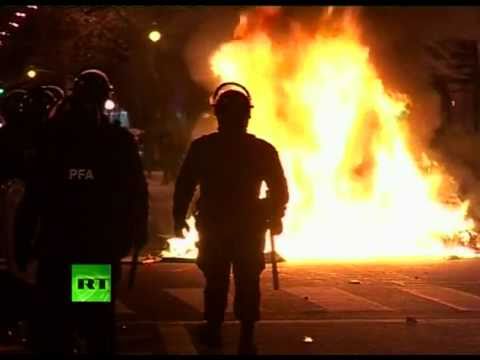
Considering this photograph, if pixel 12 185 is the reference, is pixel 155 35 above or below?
above

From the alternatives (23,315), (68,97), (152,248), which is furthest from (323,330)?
(152,248)

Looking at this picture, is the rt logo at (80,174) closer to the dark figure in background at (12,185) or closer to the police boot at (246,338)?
the dark figure in background at (12,185)

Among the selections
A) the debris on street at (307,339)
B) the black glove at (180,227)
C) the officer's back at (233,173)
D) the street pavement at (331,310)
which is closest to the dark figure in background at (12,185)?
the street pavement at (331,310)

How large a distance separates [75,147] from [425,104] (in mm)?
12708

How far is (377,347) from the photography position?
899cm

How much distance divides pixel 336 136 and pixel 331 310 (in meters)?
6.88

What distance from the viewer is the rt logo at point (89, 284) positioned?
6223mm

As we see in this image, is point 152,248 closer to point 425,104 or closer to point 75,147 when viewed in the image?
point 425,104

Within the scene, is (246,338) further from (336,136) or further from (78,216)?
(336,136)

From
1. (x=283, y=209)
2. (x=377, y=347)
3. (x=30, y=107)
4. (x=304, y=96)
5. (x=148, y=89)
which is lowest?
(x=377, y=347)

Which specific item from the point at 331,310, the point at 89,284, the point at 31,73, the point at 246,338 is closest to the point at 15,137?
the point at 246,338

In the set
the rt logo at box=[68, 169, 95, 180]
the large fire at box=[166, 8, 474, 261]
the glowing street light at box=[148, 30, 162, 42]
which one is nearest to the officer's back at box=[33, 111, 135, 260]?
the rt logo at box=[68, 169, 95, 180]

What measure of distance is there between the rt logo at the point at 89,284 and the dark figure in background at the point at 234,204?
2.04 metres

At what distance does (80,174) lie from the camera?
20.7 ft
